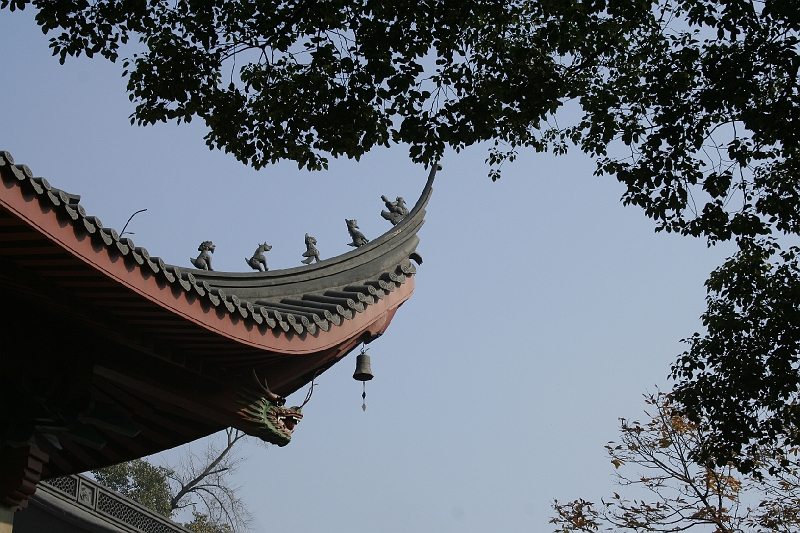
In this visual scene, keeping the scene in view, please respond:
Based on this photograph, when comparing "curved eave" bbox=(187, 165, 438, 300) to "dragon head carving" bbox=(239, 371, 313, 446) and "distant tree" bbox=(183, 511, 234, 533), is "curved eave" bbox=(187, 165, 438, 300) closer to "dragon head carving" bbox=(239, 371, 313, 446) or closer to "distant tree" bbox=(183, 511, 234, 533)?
"dragon head carving" bbox=(239, 371, 313, 446)

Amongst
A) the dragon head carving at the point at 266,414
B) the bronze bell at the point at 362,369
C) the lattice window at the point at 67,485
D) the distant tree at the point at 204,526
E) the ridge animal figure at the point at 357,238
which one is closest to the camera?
the dragon head carving at the point at 266,414

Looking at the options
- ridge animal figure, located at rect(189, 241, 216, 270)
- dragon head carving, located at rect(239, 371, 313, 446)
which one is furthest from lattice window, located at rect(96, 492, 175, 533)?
dragon head carving, located at rect(239, 371, 313, 446)

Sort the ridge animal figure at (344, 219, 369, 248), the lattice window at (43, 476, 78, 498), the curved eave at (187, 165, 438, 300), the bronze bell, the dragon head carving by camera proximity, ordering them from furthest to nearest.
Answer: the lattice window at (43, 476, 78, 498)
the ridge animal figure at (344, 219, 369, 248)
the bronze bell
the curved eave at (187, 165, 438, 300)
the dragon head carving

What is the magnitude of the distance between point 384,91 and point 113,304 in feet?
7.20

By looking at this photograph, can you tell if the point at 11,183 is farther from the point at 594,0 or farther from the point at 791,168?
the point at 791,168

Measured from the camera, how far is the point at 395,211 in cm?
956

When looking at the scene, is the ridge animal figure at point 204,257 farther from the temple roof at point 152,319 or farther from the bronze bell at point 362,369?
the bronze bell at point 362,369

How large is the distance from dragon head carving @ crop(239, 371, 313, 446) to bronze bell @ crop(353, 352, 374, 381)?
121 cm

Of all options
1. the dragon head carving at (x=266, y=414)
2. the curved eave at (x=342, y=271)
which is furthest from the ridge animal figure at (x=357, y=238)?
the dragon head carving at (x=266, y=414)

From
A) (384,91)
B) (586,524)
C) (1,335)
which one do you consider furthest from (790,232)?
(586,524)

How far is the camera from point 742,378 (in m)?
6.94

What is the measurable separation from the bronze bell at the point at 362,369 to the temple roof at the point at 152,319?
25 centimetres

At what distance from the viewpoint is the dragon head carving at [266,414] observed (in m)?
6.64

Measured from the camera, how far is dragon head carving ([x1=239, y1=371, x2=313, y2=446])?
21.8ft
